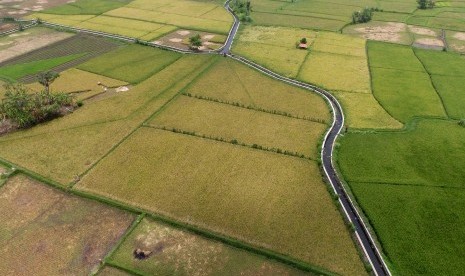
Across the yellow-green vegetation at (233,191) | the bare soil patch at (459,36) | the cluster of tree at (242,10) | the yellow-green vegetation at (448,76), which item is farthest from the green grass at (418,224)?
the cluster of tree at (242,10)

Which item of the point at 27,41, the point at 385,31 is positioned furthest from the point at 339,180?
the point at 27,41

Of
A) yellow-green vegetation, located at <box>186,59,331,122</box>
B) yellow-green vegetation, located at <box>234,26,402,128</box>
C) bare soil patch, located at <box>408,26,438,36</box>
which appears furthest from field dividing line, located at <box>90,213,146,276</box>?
bare soil patch, located at <box>408,26,438,36</box>

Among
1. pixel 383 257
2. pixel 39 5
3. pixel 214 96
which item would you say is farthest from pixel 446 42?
pixel 39 5

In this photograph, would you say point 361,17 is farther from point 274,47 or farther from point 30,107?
point 30,107

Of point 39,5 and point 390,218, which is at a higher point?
point 39,5

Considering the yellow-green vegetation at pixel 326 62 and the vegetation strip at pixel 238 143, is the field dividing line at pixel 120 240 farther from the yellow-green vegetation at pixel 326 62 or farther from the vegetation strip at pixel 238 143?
the yellow-green vegetation at pixel 326 62

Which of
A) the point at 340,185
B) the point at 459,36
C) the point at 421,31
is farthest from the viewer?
the point at 421,31

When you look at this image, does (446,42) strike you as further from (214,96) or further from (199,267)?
(199,267)
